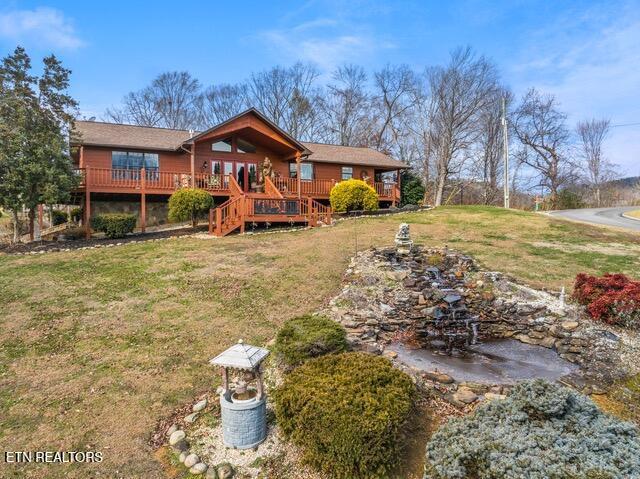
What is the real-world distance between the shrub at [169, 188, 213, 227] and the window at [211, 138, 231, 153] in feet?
16.2

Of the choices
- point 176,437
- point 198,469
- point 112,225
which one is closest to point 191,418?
point 176,437

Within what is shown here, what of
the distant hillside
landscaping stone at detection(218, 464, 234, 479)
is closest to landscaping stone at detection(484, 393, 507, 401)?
landscaping stone at detection(218, 464, 234, 479)

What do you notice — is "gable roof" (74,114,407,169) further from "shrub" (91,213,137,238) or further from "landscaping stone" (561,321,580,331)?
"landscaping stone" (561,321,580,331)

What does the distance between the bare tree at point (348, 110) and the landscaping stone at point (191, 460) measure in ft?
129

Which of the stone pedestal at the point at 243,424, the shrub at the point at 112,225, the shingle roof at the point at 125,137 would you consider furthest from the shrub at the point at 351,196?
the stone pedestal at the point at 243,424

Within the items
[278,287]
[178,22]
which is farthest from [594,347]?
[178,22]

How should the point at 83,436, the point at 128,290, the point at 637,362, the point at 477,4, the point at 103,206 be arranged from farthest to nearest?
the point at 103,206, the point at 477,4, the point at 128,290, the point at 637,362, the point at 83,436

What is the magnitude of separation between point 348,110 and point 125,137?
2739cm

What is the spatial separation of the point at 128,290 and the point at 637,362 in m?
10.7

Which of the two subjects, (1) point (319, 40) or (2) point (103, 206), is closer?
(1) point (319, 40)

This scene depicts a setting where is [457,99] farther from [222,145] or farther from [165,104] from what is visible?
[165,104]

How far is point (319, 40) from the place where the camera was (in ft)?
51.8

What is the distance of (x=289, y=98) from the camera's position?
43844mm

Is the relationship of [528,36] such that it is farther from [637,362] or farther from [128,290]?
[128,290]
